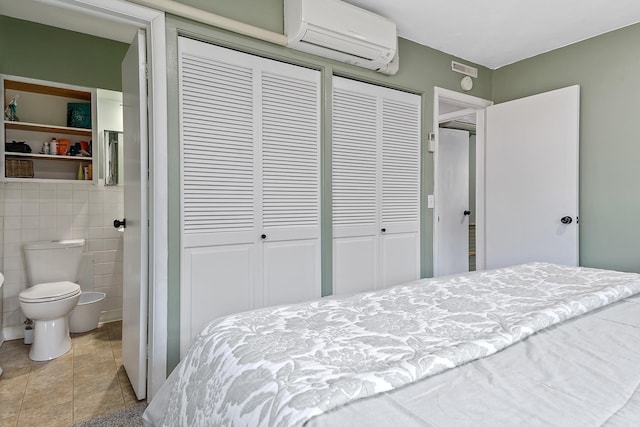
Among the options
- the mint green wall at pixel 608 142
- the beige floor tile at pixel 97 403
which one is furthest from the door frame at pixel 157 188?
the mint green wall at pixel 608 142

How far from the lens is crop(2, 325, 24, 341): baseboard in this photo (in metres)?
2.94

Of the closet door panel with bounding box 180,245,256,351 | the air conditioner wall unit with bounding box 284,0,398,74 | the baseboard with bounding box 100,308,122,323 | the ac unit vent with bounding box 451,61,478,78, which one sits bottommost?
the baseboard with bounding box 100,308,122,323

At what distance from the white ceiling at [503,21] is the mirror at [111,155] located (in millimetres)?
2381

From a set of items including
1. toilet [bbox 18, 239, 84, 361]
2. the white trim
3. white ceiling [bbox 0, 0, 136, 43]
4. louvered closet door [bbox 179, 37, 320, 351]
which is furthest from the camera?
the white trim

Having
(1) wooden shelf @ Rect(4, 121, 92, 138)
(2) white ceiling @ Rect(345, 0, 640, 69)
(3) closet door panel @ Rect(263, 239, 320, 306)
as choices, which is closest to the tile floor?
(3) closet door panel @ Rect(263, 239, 320, 306)

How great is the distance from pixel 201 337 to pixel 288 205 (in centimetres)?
128

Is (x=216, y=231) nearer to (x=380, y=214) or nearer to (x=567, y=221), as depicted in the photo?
(x=380, y=214)

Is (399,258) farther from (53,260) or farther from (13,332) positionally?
(13,332)

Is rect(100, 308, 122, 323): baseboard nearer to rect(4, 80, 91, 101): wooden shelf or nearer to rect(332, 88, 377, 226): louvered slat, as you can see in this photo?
rect(4, 80, 91, 101): wooden shelf

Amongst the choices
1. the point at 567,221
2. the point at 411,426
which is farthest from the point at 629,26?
the point at 411,426

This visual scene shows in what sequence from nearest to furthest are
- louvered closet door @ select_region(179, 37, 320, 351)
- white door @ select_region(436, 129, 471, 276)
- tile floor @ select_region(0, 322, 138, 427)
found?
tile floor @ select_region(0, 322, 138, 427) < louvered closet door @ select_region(179, 37, 320, 351) < white door @ select_region(436, 129, 471, 276)

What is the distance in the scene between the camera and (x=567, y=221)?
2998mm

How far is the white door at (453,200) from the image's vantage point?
4594 mm

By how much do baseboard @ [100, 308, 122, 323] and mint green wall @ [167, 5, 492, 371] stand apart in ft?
5.97
